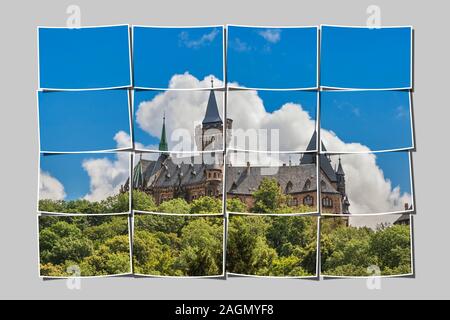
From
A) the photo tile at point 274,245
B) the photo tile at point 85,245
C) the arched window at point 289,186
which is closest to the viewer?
the arched window at point 289,186

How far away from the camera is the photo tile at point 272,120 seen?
18594 millimetres

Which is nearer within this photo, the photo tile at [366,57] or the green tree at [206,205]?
the photo tile at [366,57]

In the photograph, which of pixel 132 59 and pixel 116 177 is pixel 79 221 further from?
pixel 132 59

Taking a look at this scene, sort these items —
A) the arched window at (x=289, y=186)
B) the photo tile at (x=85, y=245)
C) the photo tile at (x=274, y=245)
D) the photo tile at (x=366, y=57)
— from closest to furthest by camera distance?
the photo tile at (x=366, y=57), the arched window at (x=289, y=186), the photo tile at (x=274, y=245), the photo tile at (x=85, y=245)

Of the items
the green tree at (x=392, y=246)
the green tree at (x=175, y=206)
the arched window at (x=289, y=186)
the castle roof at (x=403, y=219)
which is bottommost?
the green tree at (x=392, y=246)

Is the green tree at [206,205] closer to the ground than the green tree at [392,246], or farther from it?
farther from it

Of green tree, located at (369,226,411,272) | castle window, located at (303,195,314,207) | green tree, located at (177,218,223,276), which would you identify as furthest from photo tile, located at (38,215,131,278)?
green tree, located at (369,226,411,272)

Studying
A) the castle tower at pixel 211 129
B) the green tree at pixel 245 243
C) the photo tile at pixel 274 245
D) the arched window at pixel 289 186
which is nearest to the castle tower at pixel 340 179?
the photo tile at pixel 274 245

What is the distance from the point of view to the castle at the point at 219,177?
18.6m

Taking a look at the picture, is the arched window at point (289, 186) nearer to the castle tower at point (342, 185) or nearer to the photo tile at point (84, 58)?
the castle tower at point (342, 185)

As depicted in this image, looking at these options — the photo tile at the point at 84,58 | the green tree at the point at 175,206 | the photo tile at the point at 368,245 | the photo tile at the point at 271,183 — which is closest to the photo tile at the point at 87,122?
the photo tile at the point at 84,58

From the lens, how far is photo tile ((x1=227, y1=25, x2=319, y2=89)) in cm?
1855

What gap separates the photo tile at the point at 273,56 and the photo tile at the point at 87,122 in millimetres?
1839

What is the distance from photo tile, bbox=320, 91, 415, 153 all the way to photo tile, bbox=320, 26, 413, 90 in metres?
0.18
